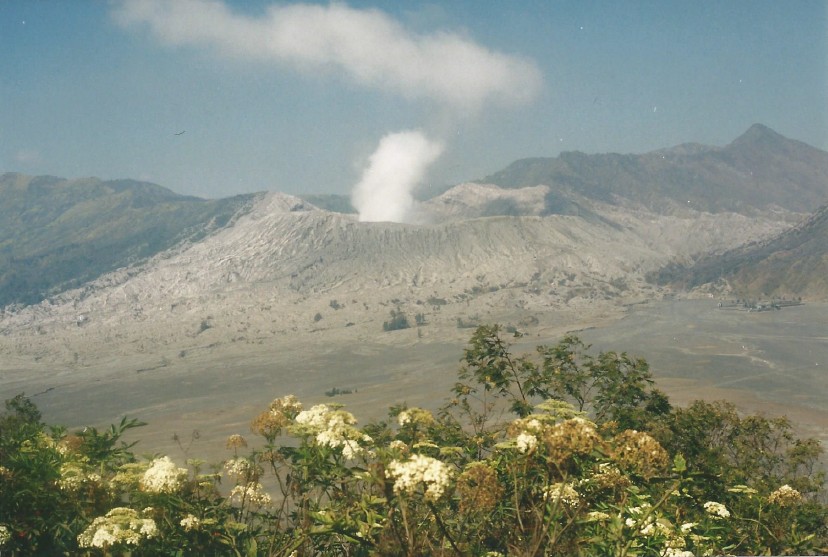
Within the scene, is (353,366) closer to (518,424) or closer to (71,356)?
(71,356)

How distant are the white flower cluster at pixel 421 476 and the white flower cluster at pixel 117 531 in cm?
132

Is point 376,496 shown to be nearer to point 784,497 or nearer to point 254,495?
point 254,495

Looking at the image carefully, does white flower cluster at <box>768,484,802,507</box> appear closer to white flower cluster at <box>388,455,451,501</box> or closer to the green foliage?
white flower cluster at <box>388,455,451,501</box>

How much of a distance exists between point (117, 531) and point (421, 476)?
1.52 m

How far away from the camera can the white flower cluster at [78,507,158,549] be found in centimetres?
278

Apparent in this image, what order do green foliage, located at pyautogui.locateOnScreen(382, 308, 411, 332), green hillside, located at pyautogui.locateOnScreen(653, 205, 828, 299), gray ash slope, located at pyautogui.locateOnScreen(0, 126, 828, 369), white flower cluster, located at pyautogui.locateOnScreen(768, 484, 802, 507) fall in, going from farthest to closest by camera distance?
1. green hillside, located at pyautogui.locateOnScreen(653, 205, 828, 299)
2. gray ash slope, located at pyautogui.locateOnScreen(0, 126, 828, 369)
3. green foliage, located at pyautogui.locateOnScreen(382, 308, 411, 332)
4. white flower cluster, located at pyautogui.locateOnScreen(768, 484, 802, 507)

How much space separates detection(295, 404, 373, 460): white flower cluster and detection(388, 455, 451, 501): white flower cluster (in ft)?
1.76

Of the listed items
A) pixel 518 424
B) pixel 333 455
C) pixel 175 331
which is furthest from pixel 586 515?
pixel 175 331

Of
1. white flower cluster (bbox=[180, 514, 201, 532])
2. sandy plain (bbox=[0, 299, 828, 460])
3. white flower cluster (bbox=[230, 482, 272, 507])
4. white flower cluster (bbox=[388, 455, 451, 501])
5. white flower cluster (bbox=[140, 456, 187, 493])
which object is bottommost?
sandy plain (bbox=[0, 299, 828, 460])

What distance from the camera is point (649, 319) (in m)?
82.4

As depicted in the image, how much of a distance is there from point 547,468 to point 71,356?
84922mm

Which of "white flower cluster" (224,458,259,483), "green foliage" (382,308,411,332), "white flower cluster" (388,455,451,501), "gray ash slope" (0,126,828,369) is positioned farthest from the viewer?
"gray ash slope" (0,126,828,369)

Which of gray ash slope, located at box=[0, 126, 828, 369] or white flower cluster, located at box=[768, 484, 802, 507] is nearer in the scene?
white flower cluster, located at box=[768, 484, 802, 507]

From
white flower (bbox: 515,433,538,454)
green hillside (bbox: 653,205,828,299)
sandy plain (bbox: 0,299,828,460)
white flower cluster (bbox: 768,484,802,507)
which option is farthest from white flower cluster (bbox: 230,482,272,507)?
green hillside (bbox: 653,205,828,299)
